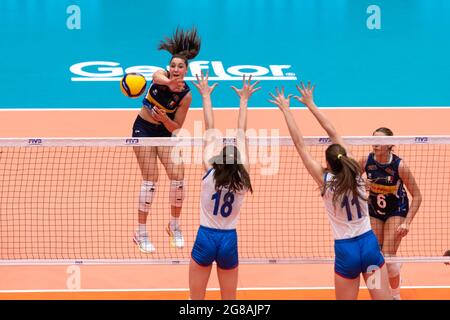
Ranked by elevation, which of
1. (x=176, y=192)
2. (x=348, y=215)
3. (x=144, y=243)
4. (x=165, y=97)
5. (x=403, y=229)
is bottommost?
(x=144, y=243)

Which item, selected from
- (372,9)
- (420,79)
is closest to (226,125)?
(420,79)

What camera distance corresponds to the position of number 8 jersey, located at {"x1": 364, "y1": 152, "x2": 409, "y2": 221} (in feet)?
33.4

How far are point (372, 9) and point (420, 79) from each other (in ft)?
16.3

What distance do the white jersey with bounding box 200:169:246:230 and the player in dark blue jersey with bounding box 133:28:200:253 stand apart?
2294mm

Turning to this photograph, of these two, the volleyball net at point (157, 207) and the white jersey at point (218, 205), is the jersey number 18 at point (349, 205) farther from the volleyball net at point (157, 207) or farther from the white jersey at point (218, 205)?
the volleyball net at point (157, 207)

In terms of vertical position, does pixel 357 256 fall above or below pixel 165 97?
below

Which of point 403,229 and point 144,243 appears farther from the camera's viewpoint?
point 144,243

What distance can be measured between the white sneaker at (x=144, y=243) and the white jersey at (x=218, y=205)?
254 cm

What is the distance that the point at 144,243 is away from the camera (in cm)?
1143

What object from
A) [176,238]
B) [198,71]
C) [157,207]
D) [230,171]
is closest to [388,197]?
[230,171]

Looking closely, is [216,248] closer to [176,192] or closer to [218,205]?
[218,205]

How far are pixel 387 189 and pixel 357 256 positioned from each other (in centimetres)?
188
